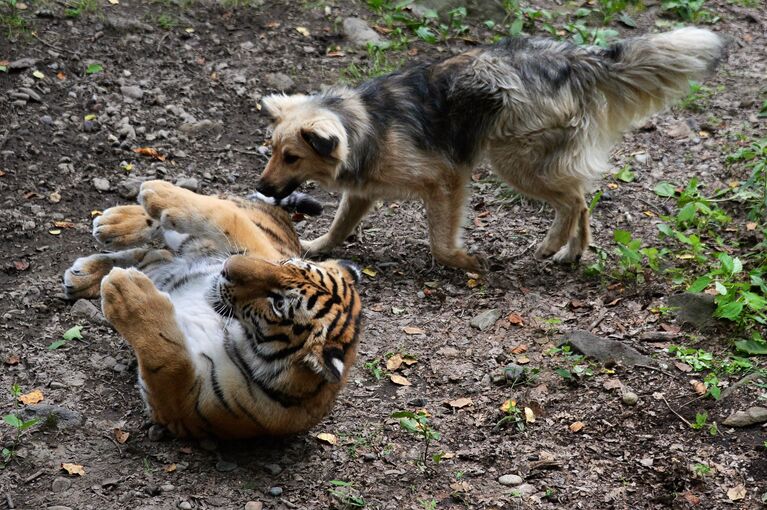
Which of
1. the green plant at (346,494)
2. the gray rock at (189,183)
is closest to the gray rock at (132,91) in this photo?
the gray rock at (189,183)

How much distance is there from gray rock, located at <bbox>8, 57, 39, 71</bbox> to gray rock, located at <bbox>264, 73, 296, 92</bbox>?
82.5 inches

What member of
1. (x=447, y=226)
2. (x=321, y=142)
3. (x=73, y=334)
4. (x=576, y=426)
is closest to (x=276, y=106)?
(x=321, y=142)

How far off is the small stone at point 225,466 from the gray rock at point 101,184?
10.5 feet

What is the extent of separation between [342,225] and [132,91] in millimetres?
2421

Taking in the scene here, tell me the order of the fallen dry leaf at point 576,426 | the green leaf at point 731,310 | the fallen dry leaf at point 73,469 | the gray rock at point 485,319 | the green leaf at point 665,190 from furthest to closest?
the green leaf at point 665,190
the gray rock at point 485,319
the green leaf at point 731,310
the fallen dry leaf at point 576,426
the fallen dry leaf at point 73,469

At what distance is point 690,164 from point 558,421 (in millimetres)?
3859

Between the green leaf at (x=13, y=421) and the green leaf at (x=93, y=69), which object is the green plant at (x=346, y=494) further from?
the green leaf at (x=93, y=69)

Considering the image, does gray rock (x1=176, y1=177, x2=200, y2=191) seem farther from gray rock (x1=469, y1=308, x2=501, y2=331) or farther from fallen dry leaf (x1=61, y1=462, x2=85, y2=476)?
fallen dry leaf (x1=61, y1=462, x2=85, y2=476)

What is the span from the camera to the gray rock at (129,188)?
22.0ft

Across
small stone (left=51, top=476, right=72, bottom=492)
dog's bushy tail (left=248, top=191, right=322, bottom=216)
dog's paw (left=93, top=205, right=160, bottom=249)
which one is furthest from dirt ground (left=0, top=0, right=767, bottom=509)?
dog's bushy tail (left=248, top=191, right=322, bottom=216)

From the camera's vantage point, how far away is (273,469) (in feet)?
14.1

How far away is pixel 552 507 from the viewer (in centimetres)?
418

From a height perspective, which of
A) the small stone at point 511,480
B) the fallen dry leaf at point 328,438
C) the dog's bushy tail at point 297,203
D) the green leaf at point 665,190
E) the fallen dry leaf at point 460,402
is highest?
the dog's bushy tail at point 297,203

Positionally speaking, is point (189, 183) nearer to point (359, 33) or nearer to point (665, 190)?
point (359, 33)
